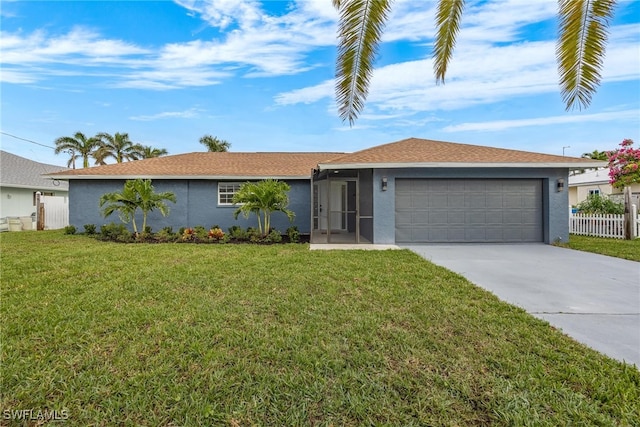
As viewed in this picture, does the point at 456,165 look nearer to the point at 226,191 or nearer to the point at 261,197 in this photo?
the point at 261,197

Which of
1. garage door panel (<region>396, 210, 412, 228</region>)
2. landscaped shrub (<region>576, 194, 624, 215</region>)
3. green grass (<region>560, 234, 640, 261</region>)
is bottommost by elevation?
green grass (<region>560, 234, 640, 261</region>)

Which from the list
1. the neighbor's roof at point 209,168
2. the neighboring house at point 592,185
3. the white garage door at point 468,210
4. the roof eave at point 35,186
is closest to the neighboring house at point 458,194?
the white garage door at point 468,210

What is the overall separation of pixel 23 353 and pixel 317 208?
11.3m

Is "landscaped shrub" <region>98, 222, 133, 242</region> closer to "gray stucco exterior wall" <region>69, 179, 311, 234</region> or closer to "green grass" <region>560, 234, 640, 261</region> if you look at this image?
"gray stucco exterior wall" <region>69, 179, 311, 234</region>

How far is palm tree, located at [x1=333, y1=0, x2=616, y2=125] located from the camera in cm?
292

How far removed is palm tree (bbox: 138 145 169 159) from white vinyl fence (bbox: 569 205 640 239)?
115ft

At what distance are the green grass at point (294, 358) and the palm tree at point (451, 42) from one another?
2481mm

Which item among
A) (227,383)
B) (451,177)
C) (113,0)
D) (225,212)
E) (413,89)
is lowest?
(227,383)

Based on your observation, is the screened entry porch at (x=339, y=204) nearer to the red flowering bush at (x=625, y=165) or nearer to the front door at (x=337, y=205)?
the front door at (x=337, y=205)

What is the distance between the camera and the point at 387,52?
11.0 feet

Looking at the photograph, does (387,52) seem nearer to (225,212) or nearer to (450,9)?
(450,9)

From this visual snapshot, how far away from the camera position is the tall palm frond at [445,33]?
3270 mm

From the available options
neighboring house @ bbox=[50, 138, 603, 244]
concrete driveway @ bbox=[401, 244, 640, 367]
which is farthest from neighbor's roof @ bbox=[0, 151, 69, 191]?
concrete driveway @ bbox=[401, 244, 640, 367]

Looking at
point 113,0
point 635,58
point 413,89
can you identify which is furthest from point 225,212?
point 635,58
